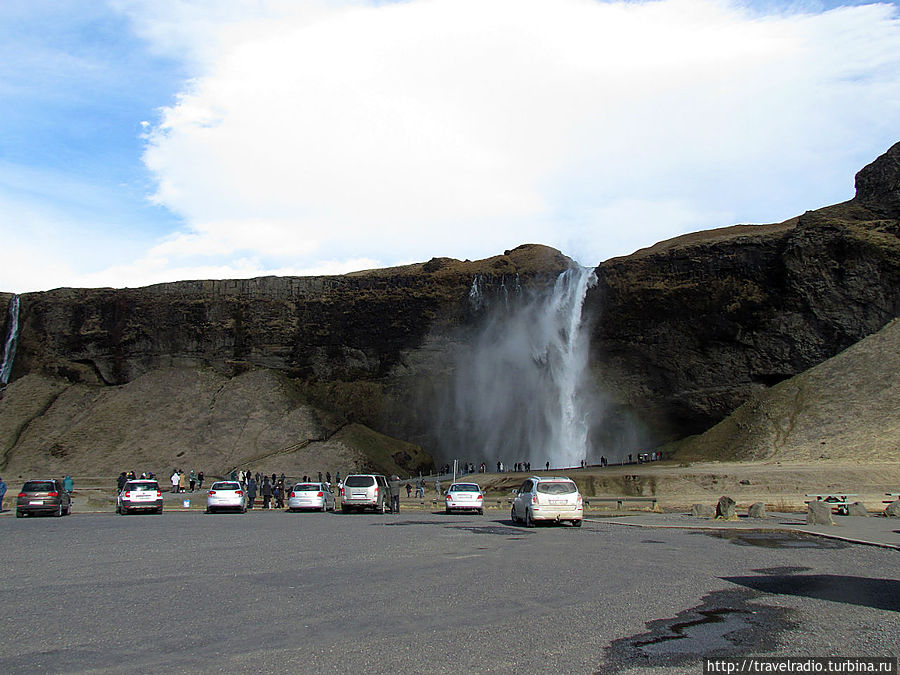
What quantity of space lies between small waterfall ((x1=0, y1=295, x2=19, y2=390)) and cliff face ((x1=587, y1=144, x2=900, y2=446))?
6248cm

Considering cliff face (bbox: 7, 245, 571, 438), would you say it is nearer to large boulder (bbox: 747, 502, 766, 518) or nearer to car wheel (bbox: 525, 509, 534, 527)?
large boulder (bbox: 747, 502, 766, 518)

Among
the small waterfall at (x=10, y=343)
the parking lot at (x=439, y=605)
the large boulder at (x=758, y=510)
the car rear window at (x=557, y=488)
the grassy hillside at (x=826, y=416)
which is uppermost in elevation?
the small waterfall at (x=10, y=343)

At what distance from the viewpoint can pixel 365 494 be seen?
30.7 meters

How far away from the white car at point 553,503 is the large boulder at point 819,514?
6024mm

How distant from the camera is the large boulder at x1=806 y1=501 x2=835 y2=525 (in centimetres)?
2122

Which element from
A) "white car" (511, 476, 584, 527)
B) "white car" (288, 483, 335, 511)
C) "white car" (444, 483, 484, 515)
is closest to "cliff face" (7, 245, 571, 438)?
"white car" (288, 483, 335, 511)

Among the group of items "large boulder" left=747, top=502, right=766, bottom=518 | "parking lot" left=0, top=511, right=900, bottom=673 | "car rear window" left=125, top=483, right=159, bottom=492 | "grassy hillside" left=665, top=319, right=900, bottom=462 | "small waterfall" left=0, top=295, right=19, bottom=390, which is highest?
"small waterfall" left=0, top=295, right=19, bottom=390

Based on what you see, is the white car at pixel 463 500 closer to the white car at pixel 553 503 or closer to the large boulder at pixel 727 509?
the white car at pixel 553 503

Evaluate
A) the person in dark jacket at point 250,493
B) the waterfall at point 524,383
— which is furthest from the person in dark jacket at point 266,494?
the waterfall at point 524,383

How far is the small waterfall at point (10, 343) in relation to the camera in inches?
3452

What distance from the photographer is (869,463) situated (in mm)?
44875

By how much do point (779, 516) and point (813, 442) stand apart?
29.4m

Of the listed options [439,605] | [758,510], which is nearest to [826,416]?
[758,510]

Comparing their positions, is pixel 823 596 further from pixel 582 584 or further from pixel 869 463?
pixel 869 463
